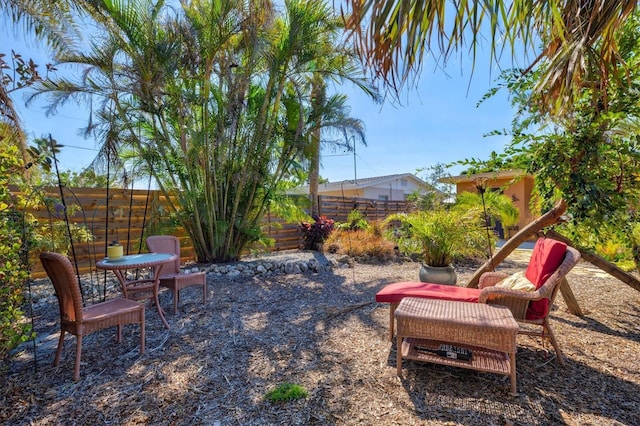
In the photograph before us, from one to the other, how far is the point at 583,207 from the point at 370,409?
2.45 metres

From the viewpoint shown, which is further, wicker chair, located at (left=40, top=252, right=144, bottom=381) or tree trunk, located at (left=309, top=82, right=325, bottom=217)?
tree trunk, located at (left=309, top=82, right=325, bottom=217)

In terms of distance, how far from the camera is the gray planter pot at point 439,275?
4.95 meters

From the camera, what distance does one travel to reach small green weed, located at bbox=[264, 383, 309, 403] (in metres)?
2.22

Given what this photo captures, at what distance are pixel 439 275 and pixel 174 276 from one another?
3.74 metres

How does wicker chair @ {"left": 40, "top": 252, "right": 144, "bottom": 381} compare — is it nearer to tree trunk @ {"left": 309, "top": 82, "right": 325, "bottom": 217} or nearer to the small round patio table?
the small round patio table

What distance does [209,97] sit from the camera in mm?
6047

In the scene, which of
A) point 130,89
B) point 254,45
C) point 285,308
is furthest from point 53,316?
point 254,45

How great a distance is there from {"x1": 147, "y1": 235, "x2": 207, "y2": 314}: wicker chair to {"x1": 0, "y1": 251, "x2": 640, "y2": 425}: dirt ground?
0.33 m

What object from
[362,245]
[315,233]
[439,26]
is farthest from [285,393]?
[315,233]

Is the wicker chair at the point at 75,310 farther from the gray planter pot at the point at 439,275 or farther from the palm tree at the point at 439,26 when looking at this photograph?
A: the gray planter pot at the point at 439,275

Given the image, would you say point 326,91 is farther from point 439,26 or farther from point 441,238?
point 439,26

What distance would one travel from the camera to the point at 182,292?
195 inches

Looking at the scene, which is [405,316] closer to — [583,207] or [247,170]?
[583,207]

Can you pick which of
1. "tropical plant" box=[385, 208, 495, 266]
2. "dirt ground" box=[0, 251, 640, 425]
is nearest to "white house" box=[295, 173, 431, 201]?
"tropical plant" box=[385, 208, 495, 266]
